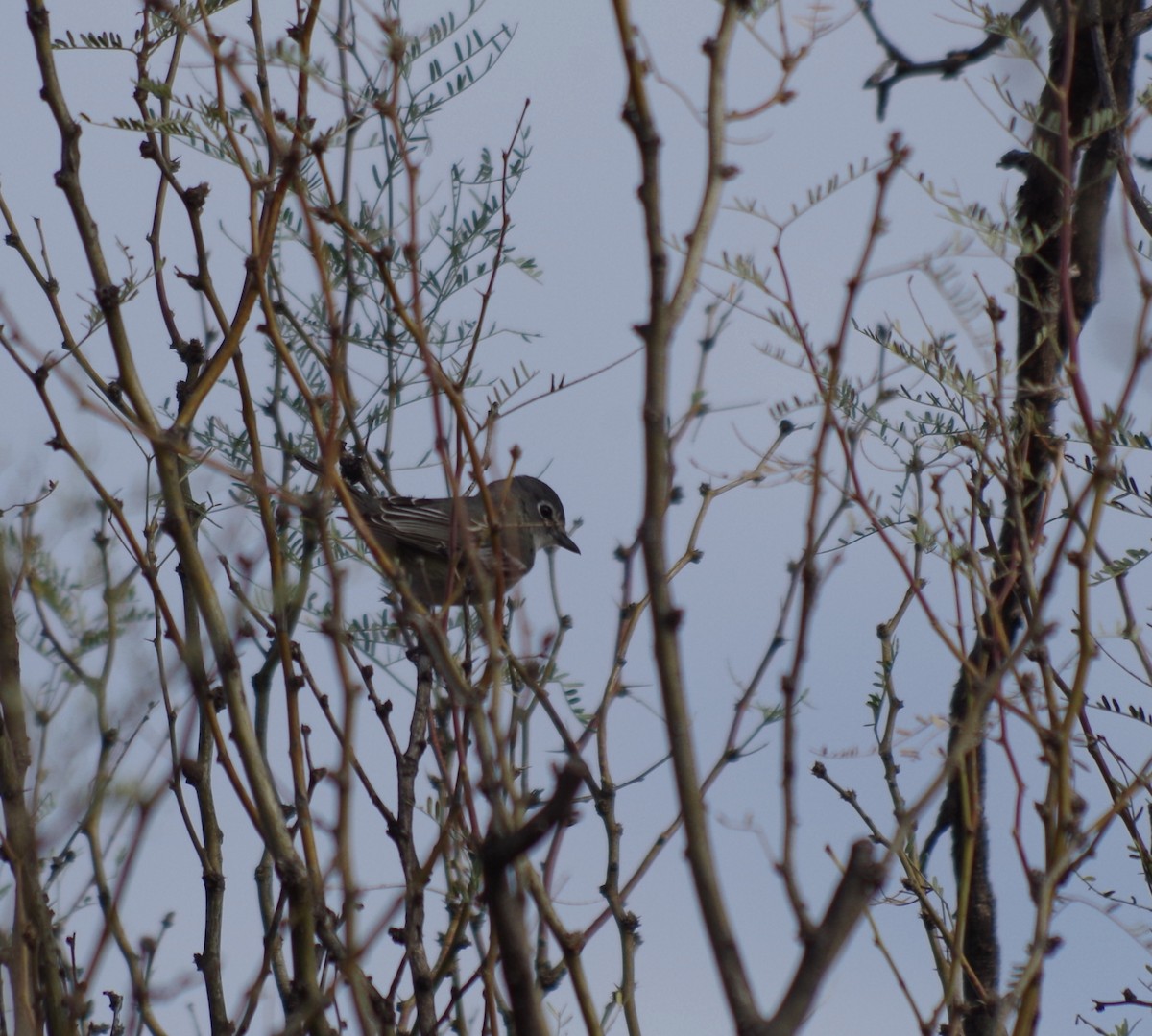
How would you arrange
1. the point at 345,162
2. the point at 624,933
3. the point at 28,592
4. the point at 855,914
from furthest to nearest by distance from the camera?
the point at 345,162, the point at 28,592, the point at 624,933, the point at 855,914

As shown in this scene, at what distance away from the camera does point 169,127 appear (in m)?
2.41

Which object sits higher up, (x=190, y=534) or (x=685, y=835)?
(x=190, y=534)

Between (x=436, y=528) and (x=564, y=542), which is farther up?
(x=564, y=542)

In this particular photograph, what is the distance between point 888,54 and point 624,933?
2.28m

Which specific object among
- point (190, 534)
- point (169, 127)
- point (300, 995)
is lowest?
point (300, 995)

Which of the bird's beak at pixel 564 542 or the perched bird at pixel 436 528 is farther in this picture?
the bird's beak at pixel 564 542

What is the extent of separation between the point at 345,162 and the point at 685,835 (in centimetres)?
249

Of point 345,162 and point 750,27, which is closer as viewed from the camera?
point 750,27

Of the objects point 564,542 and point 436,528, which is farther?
point 564,542

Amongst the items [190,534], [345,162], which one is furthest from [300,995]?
[345,162]

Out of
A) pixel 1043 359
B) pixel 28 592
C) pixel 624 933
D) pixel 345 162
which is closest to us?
pixel 624 933

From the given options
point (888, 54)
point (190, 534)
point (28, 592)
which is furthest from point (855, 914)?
point (888, 54)

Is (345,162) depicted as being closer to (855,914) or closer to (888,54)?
(888,54)

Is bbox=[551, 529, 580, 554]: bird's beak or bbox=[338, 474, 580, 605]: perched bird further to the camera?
bbox=[551, 529, 580, 554]: bird's beak
